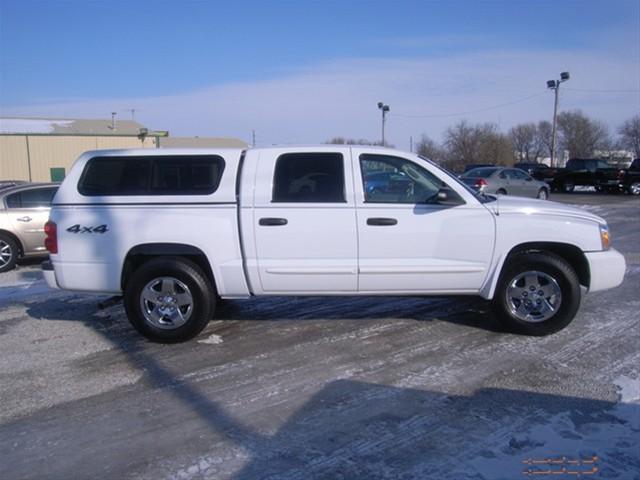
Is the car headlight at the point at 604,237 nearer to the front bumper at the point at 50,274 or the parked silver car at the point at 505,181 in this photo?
the front bumper at the point at 50,274

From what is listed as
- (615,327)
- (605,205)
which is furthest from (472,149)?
(615,327)

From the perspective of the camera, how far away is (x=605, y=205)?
2036cm

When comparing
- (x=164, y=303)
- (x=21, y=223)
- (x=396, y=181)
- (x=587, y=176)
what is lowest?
(x=164, y=303)

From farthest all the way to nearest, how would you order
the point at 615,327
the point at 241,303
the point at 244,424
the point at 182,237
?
the point at 241,303 → the point at 615,327 → the point at 182,237 → the point at 244,424

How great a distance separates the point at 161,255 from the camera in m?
5.25

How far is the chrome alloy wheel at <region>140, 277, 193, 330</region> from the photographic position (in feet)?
17.1

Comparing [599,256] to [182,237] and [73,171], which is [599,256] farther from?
[73,171]

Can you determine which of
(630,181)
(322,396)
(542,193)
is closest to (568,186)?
(630,181)

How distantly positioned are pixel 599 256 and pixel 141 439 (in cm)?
441

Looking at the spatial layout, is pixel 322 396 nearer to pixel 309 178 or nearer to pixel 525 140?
pixel 309 178

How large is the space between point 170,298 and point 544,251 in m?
3.71

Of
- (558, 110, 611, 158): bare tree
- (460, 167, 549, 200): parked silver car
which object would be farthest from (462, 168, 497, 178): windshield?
(558, 110, 611, 158): bare tree

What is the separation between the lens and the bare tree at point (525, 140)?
86.2 meters

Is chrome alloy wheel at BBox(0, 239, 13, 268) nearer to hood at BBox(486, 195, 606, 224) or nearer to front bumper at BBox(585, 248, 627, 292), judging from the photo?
hood at BBox(486, 195, 606, 224)
